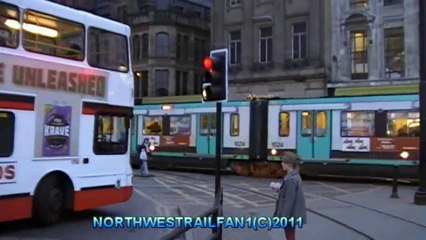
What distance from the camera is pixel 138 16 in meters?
55.0

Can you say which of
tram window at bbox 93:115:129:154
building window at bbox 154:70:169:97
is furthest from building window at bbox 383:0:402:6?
tram window at bbox 93:115:129:154

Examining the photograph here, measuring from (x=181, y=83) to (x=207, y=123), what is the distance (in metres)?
28.0

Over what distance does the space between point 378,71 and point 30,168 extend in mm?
29249

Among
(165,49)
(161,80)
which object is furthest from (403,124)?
(165,49)

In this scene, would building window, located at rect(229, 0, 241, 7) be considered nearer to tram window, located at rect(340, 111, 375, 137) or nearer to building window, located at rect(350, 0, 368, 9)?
building window, located at rect(350, 0, 368, 9)

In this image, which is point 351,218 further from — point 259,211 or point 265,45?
point 265,45

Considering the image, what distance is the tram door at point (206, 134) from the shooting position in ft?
87.1

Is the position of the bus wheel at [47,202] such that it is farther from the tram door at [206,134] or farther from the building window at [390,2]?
the building window at [390,2]

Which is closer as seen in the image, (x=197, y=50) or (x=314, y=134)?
(x=314, y=134)

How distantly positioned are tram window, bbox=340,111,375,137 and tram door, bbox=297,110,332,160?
58cm

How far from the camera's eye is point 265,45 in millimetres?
41969

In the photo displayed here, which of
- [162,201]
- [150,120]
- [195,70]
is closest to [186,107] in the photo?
[150,120]

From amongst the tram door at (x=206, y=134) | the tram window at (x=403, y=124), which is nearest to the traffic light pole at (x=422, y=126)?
the tram window at (x=403, y=124)

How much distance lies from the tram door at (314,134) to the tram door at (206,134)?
4103 mm
